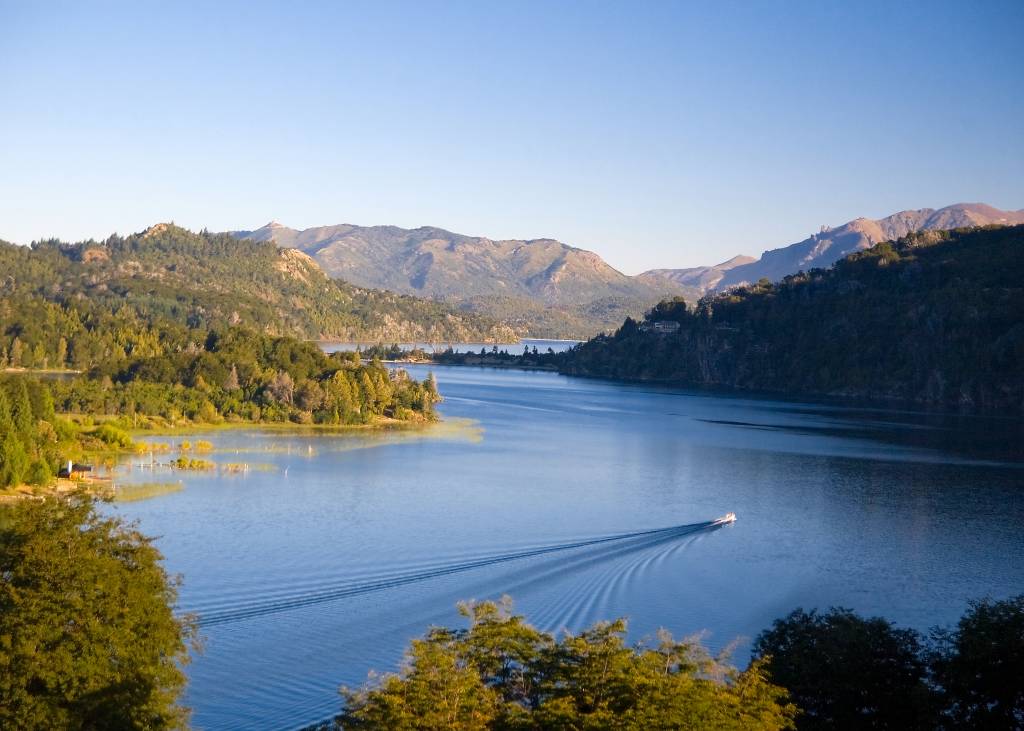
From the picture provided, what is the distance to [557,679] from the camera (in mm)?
21594

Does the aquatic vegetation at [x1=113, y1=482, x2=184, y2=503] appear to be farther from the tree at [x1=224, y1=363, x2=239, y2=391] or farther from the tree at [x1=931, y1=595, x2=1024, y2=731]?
the tree at [x1=224, y1=363, x2=239, y2=391]

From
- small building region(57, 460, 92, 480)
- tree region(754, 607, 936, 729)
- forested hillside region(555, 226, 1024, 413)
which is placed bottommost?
tree region(754, 607, 936, 729)

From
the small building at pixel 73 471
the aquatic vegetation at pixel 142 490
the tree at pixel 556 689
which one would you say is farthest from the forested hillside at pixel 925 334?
the tree at pixel 556 689

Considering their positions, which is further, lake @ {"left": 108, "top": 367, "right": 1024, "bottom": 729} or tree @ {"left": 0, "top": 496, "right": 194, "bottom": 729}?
lake @ {"left": 108, "top": 367, "right": 1024, "bottom": 729}

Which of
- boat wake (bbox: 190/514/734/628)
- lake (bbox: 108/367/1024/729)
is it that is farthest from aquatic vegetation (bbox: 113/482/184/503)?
boat wake (bbox: 190/514/734/628)

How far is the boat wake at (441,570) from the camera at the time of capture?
33.3 meters

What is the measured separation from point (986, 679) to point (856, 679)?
9.29 ft

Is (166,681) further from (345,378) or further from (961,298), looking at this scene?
(961,298)

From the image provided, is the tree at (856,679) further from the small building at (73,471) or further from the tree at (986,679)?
the small building at (73,471)

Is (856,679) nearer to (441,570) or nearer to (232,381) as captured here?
(441,570)

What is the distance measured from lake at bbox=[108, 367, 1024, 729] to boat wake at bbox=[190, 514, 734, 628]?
0.10 m

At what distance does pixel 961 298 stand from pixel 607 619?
15000cm

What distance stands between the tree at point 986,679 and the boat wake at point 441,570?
18.5 m

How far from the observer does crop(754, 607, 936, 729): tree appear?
24.4 meters
